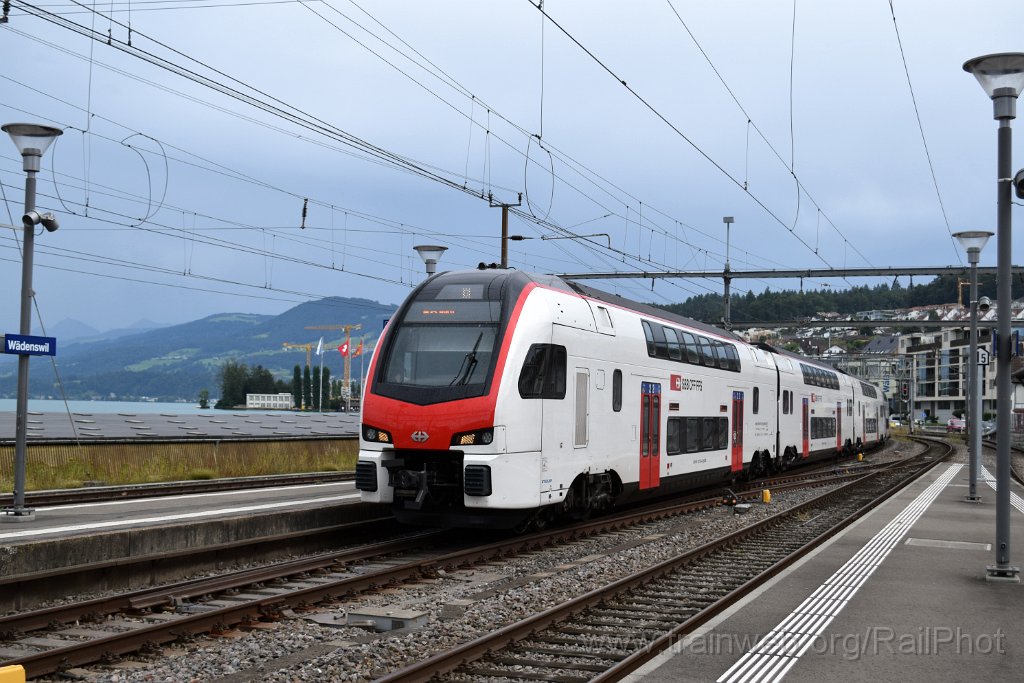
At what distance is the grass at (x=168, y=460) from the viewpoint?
2084cm

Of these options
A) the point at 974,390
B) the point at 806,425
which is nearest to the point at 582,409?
the point at 974,390

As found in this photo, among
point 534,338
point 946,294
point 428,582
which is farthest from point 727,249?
point 946,294

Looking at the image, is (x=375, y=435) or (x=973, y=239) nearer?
(x=375, y=435)

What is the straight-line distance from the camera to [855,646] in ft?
25.8

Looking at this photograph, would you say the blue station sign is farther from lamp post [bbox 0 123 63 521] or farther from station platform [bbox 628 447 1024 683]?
station platform [bbox 628 447 1024 683]

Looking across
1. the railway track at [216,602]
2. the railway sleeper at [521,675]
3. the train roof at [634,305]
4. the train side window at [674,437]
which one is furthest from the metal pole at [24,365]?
the train side window at [674,437]

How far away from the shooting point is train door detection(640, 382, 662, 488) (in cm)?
1834

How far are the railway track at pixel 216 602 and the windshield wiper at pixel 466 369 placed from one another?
2254 mm

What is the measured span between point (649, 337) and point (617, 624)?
33.5 feet

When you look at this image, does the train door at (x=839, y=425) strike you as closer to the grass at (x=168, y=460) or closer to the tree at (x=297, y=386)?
the grass at (x=168, y=460)

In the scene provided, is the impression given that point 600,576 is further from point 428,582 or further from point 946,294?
point 946,294

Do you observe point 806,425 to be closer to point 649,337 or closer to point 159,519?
point 649,337

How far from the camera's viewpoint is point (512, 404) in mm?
13656

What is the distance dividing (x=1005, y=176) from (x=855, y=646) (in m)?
6.41
